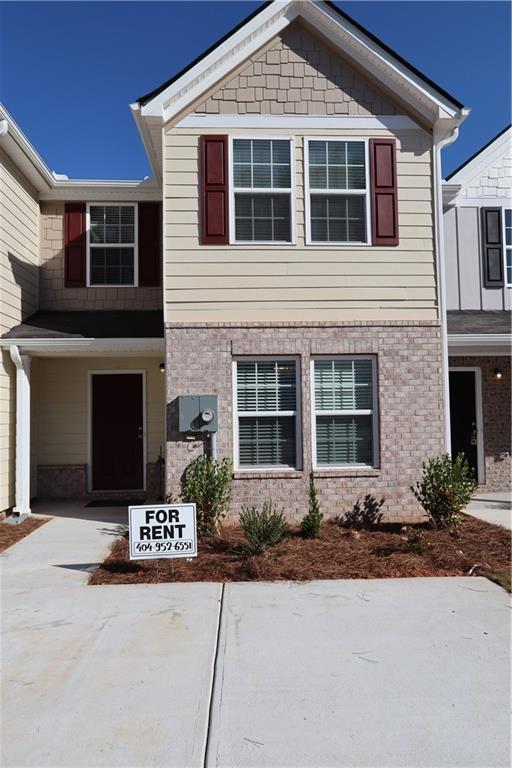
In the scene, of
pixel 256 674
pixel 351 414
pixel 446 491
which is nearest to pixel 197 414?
pixel 351 414

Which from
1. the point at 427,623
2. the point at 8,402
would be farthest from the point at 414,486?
the point at 8,402

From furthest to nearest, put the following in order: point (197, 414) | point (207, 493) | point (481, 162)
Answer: point (481, 162), point (197, 414), point (207, 493)

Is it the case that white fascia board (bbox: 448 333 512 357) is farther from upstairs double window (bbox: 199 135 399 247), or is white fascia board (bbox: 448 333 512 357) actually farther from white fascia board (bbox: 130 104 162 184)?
white fascia board (bbox: 130 104 162 184)

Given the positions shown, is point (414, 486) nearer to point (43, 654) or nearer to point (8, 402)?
point (43, 654)

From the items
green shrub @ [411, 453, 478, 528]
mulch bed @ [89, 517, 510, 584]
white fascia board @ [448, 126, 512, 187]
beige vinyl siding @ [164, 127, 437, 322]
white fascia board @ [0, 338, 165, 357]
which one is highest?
white fascia board @ [448, 126, 512, 187]

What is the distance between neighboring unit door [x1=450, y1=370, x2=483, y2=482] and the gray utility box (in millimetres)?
4909

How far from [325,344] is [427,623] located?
4.11 metres

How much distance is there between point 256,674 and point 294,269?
540 cm

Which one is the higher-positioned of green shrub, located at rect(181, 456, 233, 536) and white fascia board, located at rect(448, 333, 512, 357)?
white fascia board, located at rect(448, 333, 512, 357)

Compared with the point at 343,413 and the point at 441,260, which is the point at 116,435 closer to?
the point at 343,413

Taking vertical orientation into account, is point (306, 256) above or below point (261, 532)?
above

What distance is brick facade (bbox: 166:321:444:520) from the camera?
761 cm

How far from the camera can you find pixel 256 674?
366cm

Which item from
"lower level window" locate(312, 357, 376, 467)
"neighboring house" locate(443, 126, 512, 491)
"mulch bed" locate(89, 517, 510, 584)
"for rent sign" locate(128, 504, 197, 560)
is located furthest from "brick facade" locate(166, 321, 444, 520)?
"neighboring house" locate(443, 126, 512, 491)
